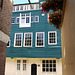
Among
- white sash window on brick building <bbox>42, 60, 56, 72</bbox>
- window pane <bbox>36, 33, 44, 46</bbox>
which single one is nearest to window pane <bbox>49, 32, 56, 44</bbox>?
window pane <bbox>36, 33, 44, 46</bbox>

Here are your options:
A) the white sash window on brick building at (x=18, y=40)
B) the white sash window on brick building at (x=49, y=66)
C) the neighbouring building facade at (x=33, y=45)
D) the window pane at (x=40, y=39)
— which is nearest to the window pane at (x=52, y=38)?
the neighbouring building facade at (x=33, y=45)

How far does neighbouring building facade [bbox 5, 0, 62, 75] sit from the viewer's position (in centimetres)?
1653

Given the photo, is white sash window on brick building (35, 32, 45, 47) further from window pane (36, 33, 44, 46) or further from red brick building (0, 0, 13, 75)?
red brick building (0, 0, 13, 75)

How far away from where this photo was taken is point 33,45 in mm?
16828

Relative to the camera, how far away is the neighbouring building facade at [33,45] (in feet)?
54.2

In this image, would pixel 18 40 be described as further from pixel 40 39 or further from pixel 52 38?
pixel 52 38

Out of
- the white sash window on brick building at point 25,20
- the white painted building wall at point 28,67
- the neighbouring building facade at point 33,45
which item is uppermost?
the white sash window on brick building at point 25,20

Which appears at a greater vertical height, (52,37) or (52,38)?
(52,37)

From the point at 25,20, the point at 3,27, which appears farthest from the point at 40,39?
the point at 3,27

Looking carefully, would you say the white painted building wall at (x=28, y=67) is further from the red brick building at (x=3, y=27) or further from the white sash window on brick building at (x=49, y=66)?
the red brick building at (x=3, y=27)

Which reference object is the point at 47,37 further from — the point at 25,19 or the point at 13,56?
the point at 13,56

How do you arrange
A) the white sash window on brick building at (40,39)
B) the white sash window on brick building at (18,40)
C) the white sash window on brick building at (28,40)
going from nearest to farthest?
the white sash window on brick building at (40,39) → the white sash window on brick building at (28,40) → the white sash window on brick building at (18,40)

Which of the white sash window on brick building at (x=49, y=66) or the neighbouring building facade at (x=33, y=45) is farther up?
the neighbouring building facade at (x=33, y=45)

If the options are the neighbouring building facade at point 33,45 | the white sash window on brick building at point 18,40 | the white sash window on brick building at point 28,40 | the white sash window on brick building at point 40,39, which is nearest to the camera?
the neighbouring building facade at point 33,45
